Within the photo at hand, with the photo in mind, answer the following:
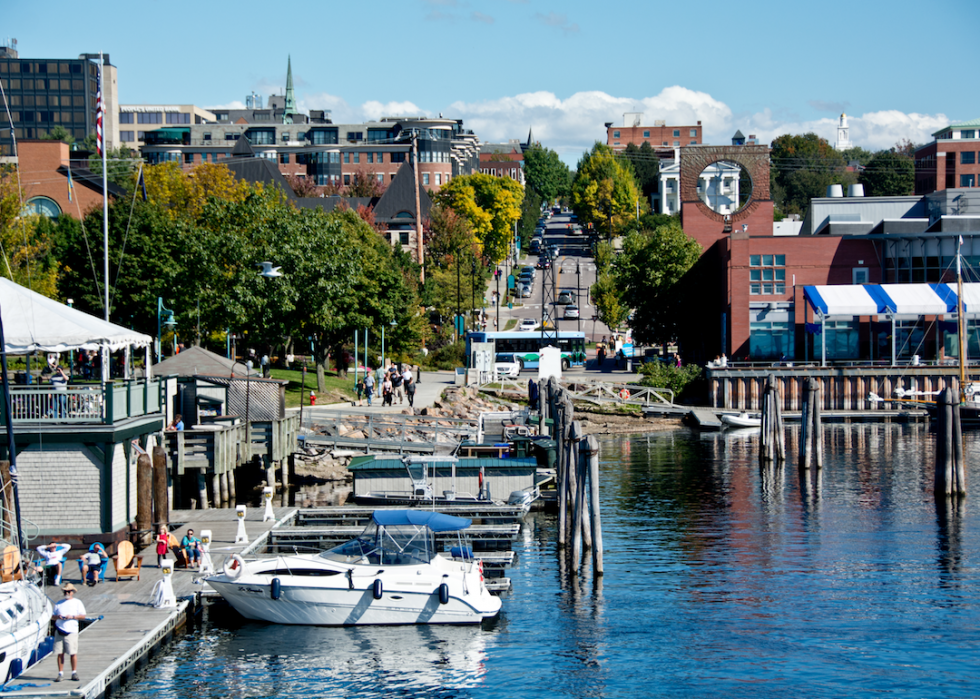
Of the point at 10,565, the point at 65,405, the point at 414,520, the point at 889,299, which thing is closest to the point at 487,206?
the point at 889,299

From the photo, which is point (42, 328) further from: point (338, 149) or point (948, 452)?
point (338, 149)

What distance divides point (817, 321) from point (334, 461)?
3951 centimetres

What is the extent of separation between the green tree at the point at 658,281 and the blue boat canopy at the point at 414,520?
59.1 meters

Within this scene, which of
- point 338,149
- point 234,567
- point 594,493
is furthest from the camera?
point 338,149

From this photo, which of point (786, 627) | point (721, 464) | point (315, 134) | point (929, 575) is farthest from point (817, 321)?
point (315, 134)

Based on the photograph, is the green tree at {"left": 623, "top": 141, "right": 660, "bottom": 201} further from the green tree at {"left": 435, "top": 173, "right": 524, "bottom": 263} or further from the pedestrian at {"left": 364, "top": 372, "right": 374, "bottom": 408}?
the pedestrian at {"left": 364, "top": 372, "right": 374, "bottom": 408}

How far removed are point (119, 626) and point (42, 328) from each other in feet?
30.3

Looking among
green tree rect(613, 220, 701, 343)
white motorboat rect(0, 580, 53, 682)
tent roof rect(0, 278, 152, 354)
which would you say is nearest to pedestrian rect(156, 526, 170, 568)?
tent roof rect(0, 278, 152, 354)

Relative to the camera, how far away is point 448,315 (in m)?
96.9

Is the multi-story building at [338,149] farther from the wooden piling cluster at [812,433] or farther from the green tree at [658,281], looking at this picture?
the wooden piling cluster at [812,433]

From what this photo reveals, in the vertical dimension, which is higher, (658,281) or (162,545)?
(658,281)

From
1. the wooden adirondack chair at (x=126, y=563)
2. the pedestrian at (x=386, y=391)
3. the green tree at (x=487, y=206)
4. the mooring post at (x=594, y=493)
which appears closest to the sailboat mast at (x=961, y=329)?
the pedestrian at (x=386, y=391)

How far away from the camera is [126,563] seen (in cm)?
2572

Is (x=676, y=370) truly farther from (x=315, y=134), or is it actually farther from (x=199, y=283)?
(x=315, y=134)
